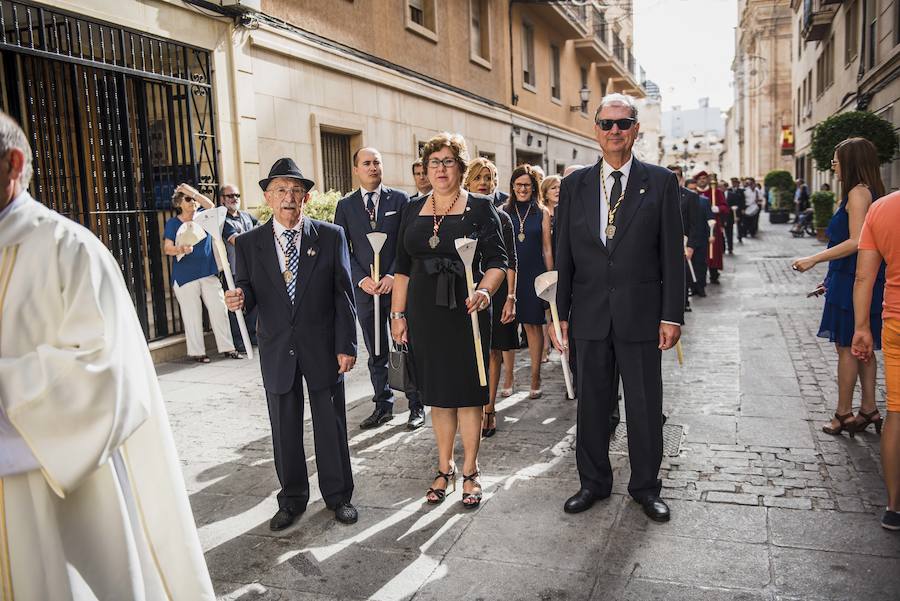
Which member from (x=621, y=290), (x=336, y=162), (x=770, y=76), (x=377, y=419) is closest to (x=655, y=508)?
(x=621, y=290)

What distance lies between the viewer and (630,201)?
4.05 metres

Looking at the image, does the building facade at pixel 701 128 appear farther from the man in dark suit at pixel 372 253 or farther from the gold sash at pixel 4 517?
the gold sash at pixel 4 517

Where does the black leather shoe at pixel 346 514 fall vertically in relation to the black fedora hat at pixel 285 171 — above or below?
below

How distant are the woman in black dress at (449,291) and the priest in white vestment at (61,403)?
224 cm

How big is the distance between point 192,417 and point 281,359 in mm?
2696

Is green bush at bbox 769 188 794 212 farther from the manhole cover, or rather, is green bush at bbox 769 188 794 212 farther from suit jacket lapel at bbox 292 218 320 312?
suit jacket lapel at bbox 292 218 320 312

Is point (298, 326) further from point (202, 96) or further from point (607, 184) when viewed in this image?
point (202, 96)

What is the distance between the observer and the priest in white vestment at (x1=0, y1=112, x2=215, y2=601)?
189cm

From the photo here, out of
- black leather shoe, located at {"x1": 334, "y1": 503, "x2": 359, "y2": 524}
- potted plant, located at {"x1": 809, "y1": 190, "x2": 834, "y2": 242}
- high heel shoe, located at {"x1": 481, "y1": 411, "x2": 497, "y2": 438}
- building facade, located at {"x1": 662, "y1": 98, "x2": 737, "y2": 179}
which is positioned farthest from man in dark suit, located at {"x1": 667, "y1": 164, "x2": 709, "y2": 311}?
building facade, located at {"x1": 662, "y1": 98, "x2": 737, "y2": 179}

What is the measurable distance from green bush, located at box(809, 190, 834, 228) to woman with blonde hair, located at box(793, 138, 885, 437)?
689 inches

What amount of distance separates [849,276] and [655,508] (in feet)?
7.88

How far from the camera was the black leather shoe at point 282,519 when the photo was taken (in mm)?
4066

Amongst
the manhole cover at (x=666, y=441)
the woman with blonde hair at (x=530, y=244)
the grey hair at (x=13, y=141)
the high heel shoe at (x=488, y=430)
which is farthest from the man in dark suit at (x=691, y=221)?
the grey hair at (x=13, y=141)

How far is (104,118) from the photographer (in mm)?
8305
